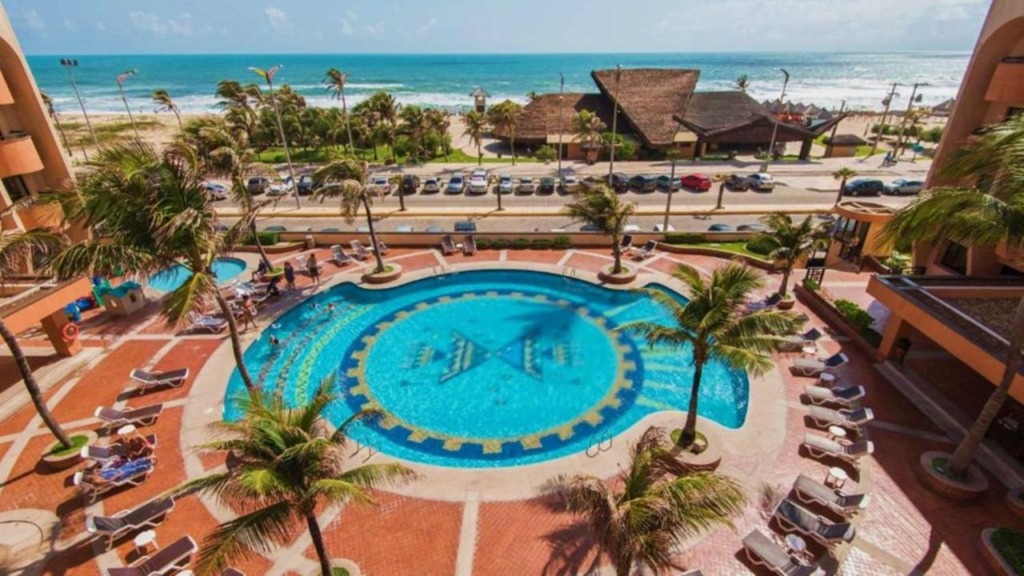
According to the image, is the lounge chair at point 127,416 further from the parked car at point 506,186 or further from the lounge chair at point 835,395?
the parked car at point 506,186

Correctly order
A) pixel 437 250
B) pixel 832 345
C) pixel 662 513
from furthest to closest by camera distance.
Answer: pixel 437 250
pixel 832 345
pixel 662 513

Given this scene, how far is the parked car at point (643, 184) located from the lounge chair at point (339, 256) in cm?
2725

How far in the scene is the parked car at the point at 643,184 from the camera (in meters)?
43.8

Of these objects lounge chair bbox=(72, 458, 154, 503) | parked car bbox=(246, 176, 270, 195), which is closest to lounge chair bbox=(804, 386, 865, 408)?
lounge chair bbox=(72, 458, 154, 503)

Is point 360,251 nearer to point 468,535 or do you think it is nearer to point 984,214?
point 468,535

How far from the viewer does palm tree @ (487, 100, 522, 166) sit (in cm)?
5581

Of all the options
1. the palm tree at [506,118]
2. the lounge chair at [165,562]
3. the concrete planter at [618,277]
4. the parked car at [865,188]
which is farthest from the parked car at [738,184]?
the lounge chair at [165,562]

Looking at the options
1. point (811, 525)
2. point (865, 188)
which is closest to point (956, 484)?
point (811, 525)

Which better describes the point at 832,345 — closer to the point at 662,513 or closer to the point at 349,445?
the point at 662,513

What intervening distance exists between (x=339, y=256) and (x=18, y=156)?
47.8ft

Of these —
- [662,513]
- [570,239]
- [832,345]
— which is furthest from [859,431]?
[570,239]

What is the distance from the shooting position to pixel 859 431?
48.5 ft

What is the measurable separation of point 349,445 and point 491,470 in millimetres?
4758

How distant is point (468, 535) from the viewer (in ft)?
39.3
